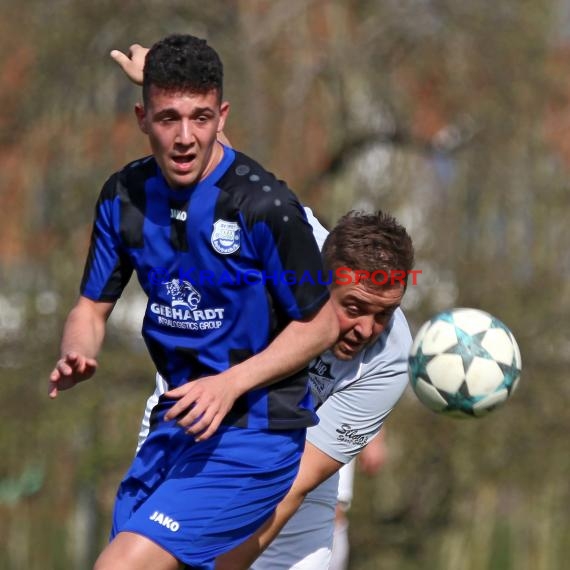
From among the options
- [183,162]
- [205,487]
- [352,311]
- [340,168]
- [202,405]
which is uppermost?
[340,168]

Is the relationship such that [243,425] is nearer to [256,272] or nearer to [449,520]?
[256,272]

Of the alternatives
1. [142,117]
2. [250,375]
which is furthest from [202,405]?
[142,117]

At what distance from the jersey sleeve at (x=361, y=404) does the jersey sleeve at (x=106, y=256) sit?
1.08 m

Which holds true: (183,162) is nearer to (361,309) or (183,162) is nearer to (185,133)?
(185,133)

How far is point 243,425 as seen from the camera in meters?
3.62

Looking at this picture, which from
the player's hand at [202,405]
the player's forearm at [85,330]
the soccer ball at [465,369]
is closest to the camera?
the player's hand at [202,405]

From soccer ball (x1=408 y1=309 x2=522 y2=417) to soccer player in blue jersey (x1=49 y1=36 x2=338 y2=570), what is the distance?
Answer: 4.40 ft

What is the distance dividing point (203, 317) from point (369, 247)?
793 millimetres

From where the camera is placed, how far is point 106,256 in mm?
3738

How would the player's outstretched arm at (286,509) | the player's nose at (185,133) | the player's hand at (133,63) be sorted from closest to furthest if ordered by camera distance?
the player's nose at (185,133), the player's outstretched arm at (286,509), the player's hand at (133,63)

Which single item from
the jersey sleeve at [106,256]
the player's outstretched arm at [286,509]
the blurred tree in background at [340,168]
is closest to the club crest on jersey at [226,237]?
the jersey sleeve at [106,256]

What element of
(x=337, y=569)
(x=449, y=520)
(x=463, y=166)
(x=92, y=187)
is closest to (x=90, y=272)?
(x=337, y=569)

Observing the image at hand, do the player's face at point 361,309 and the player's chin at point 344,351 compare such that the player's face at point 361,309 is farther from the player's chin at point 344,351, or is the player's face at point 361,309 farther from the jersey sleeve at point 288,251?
the jersey sleeve at point 288,251

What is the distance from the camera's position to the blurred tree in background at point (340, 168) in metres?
9.75
